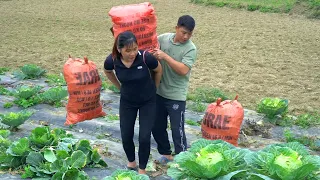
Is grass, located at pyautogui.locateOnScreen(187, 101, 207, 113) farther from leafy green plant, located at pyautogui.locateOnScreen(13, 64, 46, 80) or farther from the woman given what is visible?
leafy green plant, located at pyautogui.locateOnScreen(13, 64, 46, 80)

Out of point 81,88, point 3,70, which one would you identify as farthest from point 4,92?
point 81,88

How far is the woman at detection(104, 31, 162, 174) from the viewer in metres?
3.80

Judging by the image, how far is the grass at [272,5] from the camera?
583 inches

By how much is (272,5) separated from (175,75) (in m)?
13.0

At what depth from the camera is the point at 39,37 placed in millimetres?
11789

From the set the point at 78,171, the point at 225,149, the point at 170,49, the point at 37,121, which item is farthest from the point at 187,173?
the point at 37,121

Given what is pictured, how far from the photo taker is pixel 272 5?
1630 cm

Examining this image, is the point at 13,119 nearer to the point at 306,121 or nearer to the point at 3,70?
the point at 306,121

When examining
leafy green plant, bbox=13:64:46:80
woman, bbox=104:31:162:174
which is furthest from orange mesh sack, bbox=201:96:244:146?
leafy green plant, bbox=13:64:46:80

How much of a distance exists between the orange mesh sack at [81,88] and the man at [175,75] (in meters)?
1.01

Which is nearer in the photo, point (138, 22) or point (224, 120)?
point (138, 22)

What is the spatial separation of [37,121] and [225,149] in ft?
10.7

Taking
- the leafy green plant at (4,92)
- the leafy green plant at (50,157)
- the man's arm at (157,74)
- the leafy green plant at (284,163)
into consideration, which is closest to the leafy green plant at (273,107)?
the man's arm at (157,74)

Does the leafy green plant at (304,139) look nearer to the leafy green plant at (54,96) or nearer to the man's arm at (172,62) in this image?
the man's arm at (172,62)
